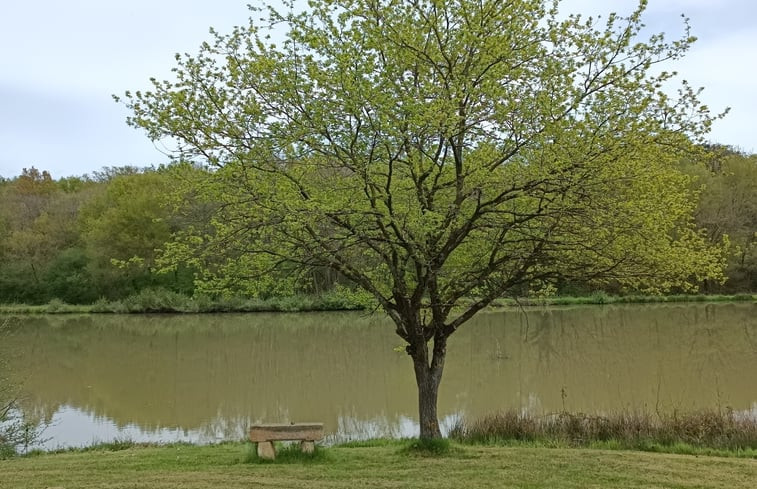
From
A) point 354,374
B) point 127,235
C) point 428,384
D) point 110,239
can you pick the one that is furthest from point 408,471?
point 110,239

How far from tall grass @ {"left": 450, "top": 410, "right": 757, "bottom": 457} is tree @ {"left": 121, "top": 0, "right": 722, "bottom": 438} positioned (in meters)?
2.53

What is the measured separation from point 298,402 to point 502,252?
25.6ft

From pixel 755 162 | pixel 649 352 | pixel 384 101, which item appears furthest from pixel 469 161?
pixel 755 162

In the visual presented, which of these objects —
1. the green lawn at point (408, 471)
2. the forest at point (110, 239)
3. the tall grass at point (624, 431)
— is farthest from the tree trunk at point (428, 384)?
the forest at point (110, 239)

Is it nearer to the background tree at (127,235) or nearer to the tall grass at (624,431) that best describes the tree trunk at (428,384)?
the tall grass at (624,431)

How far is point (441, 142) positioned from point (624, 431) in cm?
496

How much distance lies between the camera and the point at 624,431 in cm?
872

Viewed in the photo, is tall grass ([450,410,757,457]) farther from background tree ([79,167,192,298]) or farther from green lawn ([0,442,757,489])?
background tree ([79,167,192,298])

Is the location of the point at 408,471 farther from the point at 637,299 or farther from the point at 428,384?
the point at 637,299

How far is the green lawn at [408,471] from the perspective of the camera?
18.8 ft

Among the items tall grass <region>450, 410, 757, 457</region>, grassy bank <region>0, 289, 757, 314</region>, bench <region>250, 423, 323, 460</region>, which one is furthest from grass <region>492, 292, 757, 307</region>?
bench <region>250, 423, 323, 460</region>

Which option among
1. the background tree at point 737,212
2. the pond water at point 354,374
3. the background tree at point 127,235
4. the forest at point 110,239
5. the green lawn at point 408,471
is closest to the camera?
the green lawn at point 408,471

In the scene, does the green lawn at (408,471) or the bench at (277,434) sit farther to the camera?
the bench at (277,434)

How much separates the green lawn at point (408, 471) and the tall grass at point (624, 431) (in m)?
1.06
